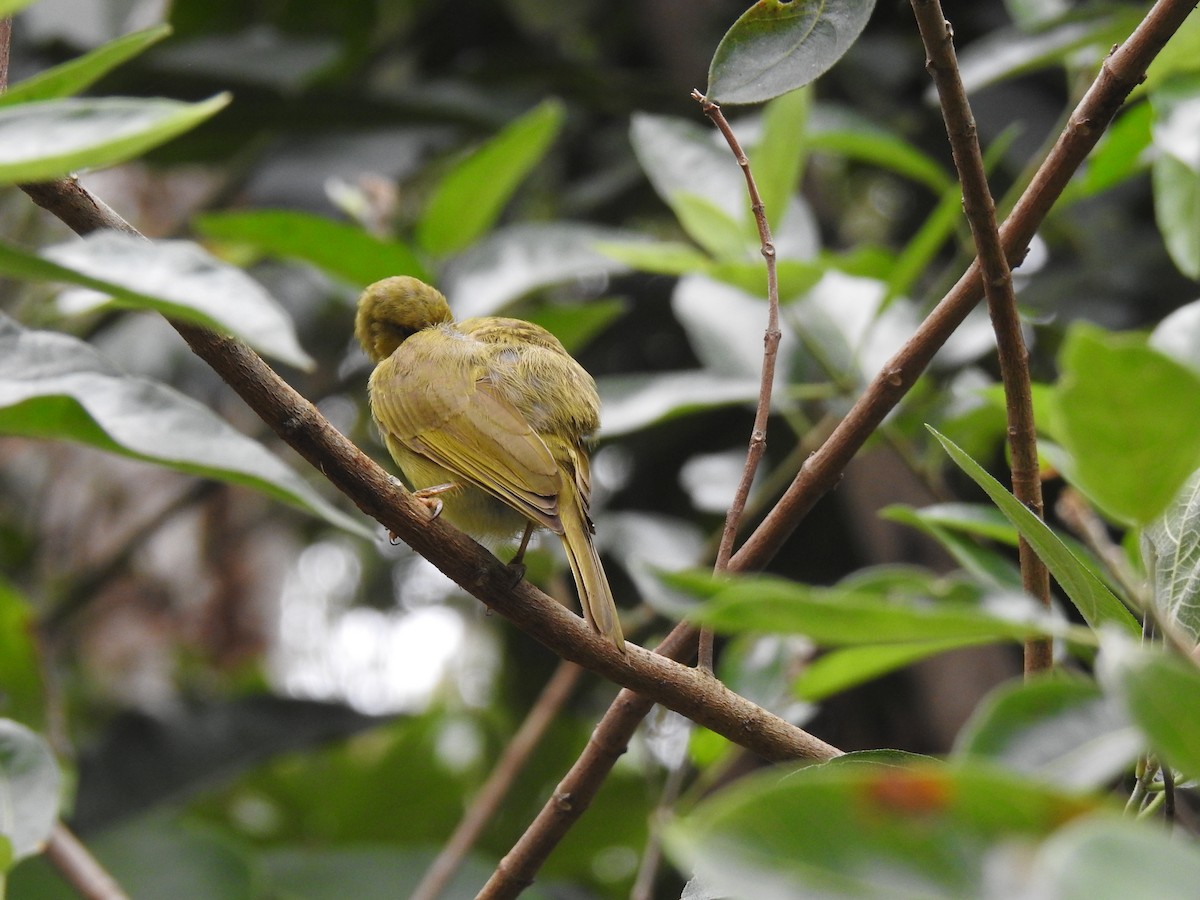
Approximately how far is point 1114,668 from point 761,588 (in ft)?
0.61

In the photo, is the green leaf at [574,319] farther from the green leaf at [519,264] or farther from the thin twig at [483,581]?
the thin twig at [483,581]

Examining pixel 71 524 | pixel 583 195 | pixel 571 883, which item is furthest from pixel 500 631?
pixel 71 524

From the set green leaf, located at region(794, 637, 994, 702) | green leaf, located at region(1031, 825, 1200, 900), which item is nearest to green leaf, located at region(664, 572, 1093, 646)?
green leaf, located at region(1031, 825, 1200, 900)

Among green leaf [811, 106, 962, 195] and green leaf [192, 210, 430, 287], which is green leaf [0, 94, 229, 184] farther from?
green leaf [811, 106, 962, 195]

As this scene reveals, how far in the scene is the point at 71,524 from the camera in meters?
5.24

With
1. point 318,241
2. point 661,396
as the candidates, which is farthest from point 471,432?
point 318,241

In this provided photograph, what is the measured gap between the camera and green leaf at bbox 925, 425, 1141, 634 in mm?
980

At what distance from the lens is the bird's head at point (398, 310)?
2.59 metres

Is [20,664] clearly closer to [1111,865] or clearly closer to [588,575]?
[588,575]

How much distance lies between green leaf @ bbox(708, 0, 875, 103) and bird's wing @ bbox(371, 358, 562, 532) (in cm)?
91

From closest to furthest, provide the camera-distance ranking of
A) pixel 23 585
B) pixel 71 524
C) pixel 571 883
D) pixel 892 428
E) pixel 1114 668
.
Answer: pixel 1114 668, pixel 892 428, pixel 571 883, pixel 23 585, pixel 71 524

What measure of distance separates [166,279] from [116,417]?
0.51 metres

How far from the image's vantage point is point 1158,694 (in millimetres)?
654

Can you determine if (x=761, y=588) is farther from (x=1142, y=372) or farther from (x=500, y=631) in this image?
(x=500, y=631)
